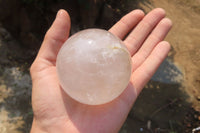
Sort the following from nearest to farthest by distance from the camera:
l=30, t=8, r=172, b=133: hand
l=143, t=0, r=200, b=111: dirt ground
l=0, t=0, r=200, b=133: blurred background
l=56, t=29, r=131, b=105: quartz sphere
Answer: l=56, t=29, r=131, b=105: quartz sphere
l=30, t=8, r=172, b=133: hand
l=0, t=0, r=200, b=133: blurred background
l=143, t=0, r=200, b=111: dirt ground

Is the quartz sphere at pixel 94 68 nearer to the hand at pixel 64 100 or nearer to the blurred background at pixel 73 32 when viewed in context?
the hand at pixel 64 100

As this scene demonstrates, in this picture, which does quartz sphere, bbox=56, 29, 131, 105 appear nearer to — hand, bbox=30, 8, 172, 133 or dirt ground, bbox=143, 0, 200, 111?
hand, bbox=30, 8, 172, 133

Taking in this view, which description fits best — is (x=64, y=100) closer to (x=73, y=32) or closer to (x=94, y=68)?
(x=94, y=68)

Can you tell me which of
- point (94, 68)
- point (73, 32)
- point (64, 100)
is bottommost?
point (73, 32)

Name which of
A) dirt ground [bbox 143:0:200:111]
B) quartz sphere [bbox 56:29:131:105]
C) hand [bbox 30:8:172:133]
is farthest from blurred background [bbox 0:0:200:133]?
quartz sphere [bbox 56:29:131:105]

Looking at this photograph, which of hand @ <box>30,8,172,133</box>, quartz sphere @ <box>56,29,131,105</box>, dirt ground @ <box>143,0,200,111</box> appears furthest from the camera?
dirt ground @ <box>143,0,200,111</box>

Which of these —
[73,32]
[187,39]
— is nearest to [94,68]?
[73,32]

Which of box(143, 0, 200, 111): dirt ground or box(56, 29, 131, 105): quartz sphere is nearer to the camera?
box(56, 29, 131, 105): quartz sphere

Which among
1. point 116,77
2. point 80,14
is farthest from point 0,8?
point 116,77
